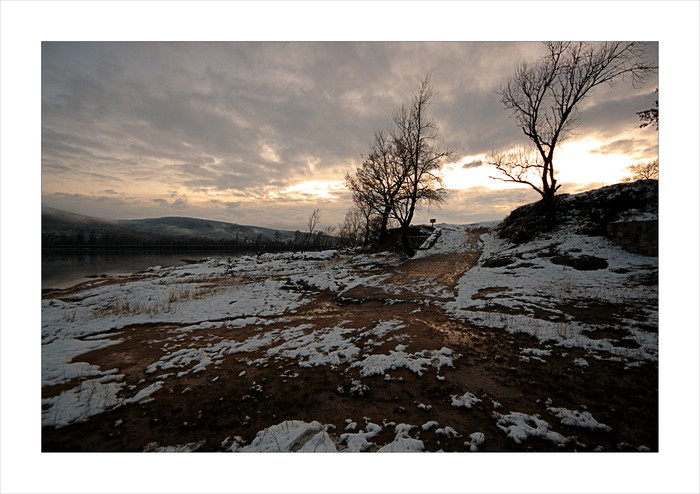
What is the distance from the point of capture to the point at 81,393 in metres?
4.40

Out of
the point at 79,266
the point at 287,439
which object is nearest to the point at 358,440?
the point at 287,439

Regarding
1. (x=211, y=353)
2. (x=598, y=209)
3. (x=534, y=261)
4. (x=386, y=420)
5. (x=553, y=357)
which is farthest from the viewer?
(x=598, y=209)

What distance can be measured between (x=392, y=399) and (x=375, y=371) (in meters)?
0.86

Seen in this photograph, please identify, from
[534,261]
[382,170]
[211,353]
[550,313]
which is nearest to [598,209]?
[534,261]

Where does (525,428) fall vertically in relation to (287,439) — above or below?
above

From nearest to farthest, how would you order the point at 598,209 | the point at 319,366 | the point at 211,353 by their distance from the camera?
the point at 319,366
the point at 211,353
the point at 598,209

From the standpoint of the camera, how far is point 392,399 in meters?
3.89

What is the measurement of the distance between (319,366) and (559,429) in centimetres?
397

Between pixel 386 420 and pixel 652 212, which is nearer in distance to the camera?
pixel 386 420

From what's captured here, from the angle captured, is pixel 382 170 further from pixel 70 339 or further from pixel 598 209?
pixel 70 339

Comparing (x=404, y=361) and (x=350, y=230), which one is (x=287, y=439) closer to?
(x=404, y=361)

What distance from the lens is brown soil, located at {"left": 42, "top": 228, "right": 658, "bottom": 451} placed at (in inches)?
126

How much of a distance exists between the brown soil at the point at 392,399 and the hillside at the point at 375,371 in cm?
2

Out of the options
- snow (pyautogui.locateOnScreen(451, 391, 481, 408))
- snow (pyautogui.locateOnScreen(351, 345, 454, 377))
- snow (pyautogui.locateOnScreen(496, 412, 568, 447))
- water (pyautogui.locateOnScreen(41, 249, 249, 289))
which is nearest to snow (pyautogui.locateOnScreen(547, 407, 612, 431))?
snow (pyautogui.locateOnScreen(496, 412, 568, 447))
